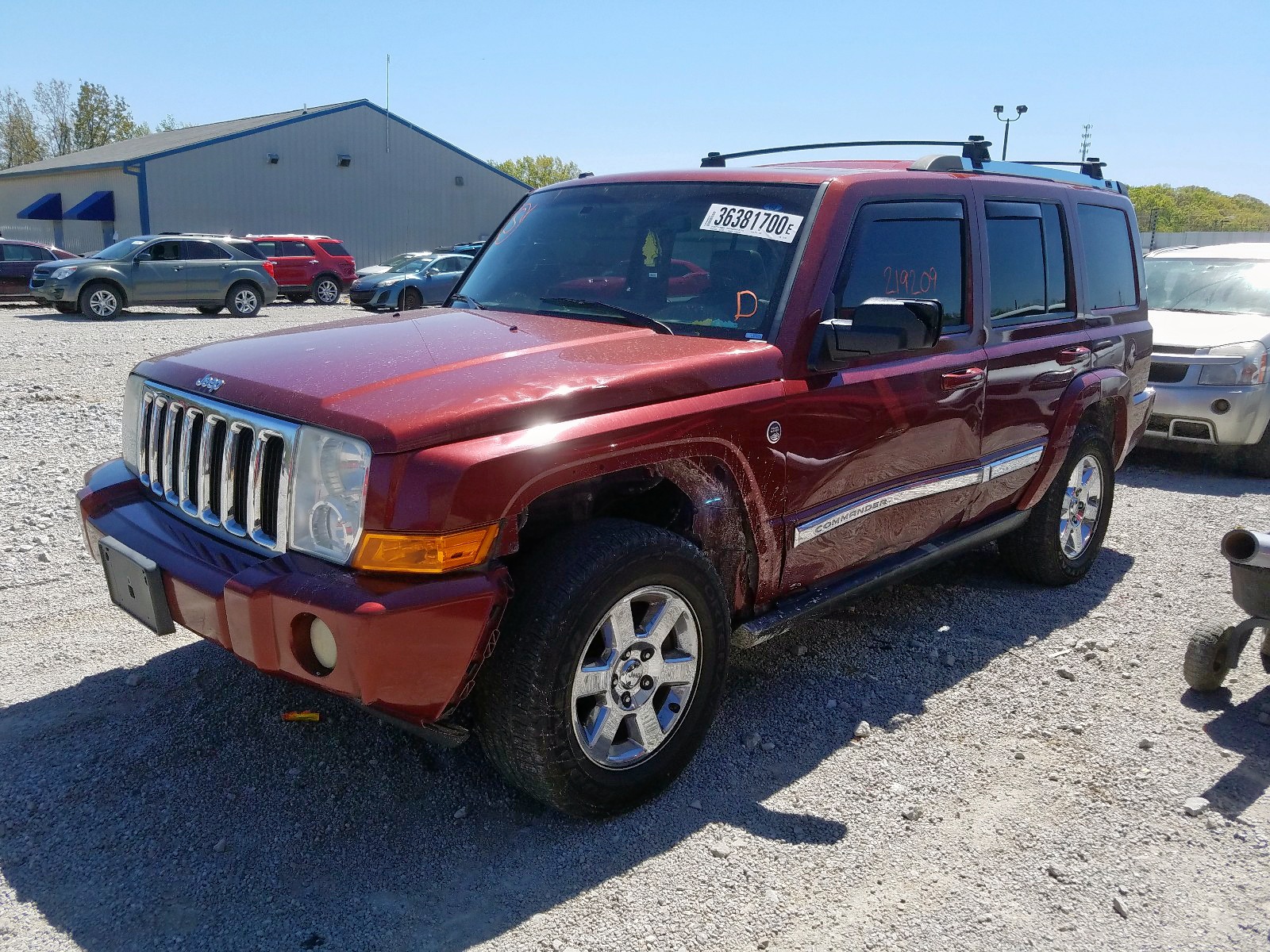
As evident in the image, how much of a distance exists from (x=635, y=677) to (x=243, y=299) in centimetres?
1933

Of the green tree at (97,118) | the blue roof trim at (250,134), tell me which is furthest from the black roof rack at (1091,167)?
the green tree at (97,118)

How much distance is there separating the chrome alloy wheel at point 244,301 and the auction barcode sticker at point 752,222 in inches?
726

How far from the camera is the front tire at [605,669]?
2.84 metres

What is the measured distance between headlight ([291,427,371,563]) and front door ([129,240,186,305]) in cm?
1849

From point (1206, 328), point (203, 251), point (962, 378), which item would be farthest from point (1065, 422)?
point (203, 251)

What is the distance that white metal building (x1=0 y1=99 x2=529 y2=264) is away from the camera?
32156 millimetres

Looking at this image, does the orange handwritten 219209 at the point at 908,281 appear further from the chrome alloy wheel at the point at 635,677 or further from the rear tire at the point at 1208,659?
the rear tire at the point at 1208,659

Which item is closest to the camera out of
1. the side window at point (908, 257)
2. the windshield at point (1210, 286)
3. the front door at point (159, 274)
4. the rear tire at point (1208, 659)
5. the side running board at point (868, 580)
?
the side running board at point (868, 580)

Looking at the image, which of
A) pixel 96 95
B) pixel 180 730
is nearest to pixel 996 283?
pixel 180 730

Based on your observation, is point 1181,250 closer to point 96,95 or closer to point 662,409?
point 662,409

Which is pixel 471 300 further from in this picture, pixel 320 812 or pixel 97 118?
pixel 97 118

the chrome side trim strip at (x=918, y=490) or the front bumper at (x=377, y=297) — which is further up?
the front bumper at (x=377, y=297)

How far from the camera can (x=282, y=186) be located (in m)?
34.0

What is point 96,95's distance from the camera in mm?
67188
